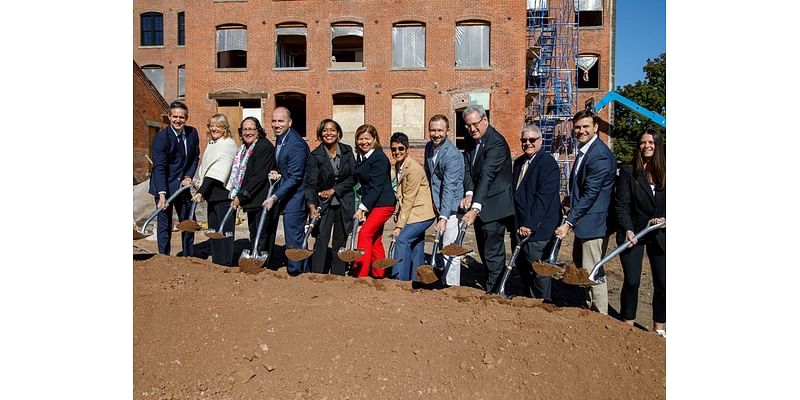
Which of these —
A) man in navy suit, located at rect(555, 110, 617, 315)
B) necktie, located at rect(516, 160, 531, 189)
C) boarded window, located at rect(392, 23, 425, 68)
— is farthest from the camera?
boarded window, located at rect(392, 23, 425, 68)

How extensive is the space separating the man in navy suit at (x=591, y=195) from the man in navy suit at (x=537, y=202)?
0.62 ft

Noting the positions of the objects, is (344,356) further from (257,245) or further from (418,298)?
(257,245)

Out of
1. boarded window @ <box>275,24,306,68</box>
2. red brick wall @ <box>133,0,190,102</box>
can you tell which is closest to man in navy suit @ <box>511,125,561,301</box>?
boarded window @ <box>275,24,306,68</box>

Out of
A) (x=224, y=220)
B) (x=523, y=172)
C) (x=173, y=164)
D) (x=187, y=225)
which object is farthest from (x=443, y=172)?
(x=173, y=164)

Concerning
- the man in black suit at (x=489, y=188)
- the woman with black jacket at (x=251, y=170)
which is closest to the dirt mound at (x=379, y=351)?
the man in black suit at (x=489, y=188)

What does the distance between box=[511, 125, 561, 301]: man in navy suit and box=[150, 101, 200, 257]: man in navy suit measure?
114 inches

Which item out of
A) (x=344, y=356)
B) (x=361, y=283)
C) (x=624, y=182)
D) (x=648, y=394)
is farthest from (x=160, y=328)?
(x=624, y=182)

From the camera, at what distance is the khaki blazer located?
4.30 m

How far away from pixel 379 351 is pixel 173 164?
2928 millimetres

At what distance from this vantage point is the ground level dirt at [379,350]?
110 inches

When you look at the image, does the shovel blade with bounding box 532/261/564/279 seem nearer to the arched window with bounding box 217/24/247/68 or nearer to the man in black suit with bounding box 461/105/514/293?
the man in black suit with bounding box 461/105/514/293

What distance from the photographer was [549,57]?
62.9 feet

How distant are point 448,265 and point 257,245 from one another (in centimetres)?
158

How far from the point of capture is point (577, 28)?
59.9 feet
